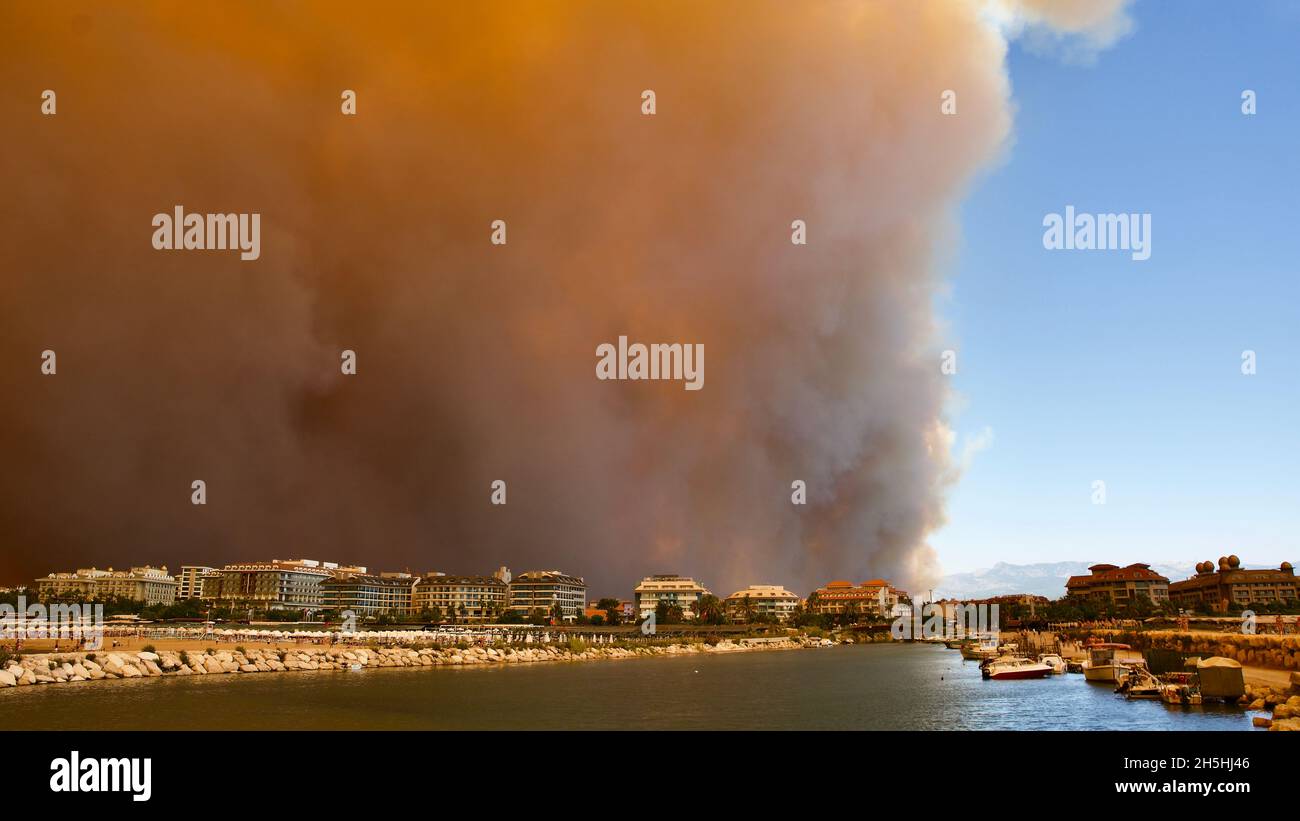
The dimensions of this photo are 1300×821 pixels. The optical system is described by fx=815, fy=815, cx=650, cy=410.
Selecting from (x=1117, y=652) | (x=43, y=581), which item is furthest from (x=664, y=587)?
(x=43, y=581)

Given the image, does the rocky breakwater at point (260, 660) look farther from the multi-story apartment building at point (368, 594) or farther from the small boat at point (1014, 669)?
the multi-story apartment building at point (368, 594)

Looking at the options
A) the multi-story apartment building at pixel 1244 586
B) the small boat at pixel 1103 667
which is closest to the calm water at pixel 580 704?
the small boat at pixel 1103 667


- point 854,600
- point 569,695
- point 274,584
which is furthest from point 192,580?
point 569,695
